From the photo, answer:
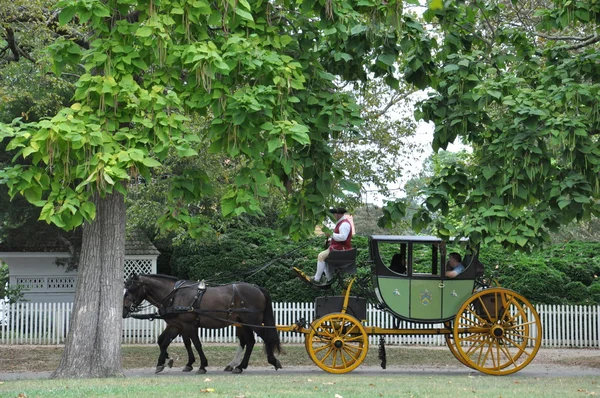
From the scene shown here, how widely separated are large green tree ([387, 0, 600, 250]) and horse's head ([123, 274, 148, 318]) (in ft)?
19.3

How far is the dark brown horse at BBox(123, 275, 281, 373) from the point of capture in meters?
15.2

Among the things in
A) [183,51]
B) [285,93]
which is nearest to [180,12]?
[183,51]

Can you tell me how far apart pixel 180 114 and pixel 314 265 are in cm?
1209

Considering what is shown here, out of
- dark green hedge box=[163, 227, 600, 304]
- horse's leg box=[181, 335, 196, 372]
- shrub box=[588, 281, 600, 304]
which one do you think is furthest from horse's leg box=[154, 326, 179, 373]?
shrub box=[588, 281, 600, 304]

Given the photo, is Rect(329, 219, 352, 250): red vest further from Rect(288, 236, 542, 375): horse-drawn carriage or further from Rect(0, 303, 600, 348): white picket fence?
Rect(0, 303, 600, 348): white picket fence

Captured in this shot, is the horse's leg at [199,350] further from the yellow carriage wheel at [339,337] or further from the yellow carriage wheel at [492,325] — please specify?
the yellow carriage wheel at [492,325]

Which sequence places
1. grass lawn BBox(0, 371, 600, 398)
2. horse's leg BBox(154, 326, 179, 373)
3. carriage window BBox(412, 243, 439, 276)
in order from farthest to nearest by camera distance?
1. carriage window BBox(412, 243, 439, 276)
2. horse's leg BBox(154, 326, 179, 373)
3. grass lawn BBox(0, 371, 600, 398)

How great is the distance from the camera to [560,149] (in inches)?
472

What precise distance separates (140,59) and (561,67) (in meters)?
6.48

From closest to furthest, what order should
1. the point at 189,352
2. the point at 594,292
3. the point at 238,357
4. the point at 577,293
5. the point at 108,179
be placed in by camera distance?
the point at 108,179
the point at 189,352
the point at 238,357
the point at 594,292
the point at 577,293

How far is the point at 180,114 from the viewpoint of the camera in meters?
11.7

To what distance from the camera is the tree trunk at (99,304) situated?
1282 cm

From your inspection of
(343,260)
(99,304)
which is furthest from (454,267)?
(99,304)

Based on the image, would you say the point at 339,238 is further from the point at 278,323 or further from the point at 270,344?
the point at 278,323
